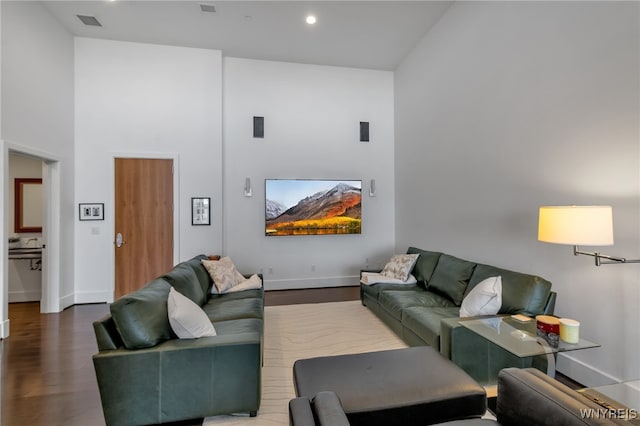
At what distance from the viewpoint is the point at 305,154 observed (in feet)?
18.4

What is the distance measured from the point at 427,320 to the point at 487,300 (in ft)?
1.77

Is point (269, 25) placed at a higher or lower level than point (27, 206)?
higher

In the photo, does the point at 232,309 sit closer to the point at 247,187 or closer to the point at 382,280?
the point at 382,280

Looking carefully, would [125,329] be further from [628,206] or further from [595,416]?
[628,206]

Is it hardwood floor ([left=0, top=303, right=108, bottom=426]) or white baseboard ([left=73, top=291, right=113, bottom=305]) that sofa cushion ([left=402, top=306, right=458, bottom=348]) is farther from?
white baseboard ([left=73, top=291, right=113, bottom=305])

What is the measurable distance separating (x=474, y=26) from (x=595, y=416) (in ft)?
13.5

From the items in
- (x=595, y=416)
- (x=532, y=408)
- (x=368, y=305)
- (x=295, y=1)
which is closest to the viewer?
(x=595, y=416)

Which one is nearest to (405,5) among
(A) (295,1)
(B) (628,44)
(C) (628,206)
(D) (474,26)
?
(D) (474,26)

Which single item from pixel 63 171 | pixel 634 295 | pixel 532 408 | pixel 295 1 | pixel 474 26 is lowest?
pixel 532 408

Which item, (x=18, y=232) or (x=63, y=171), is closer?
(x=63, y=171)

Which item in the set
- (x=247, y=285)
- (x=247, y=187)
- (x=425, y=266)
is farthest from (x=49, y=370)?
(x=425, y=266)

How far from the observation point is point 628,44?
6.95ft

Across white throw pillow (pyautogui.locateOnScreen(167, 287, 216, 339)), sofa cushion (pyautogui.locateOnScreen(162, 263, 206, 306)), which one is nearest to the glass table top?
white throw pillow (pyautogui.locateOnScreen(167, 287, 216, 339))

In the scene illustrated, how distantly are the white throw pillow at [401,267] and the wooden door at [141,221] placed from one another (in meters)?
3.56
